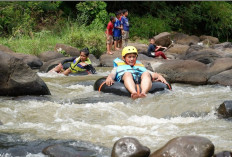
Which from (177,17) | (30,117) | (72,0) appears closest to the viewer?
(30,117)

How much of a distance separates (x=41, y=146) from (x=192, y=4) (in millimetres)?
20055

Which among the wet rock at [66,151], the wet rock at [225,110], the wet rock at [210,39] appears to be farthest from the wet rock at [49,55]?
the wet rock at [210,39]

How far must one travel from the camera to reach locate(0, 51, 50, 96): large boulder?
714 centimetres

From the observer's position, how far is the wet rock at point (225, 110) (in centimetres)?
603

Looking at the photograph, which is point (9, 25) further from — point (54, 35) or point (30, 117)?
point (30, 117)

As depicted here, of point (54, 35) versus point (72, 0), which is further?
point (72, 0)

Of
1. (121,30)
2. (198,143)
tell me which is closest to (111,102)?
(198,143)

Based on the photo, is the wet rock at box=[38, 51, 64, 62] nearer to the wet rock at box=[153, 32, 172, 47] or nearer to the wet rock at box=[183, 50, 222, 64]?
the wet rock at box=[183, 50, 222, 64]

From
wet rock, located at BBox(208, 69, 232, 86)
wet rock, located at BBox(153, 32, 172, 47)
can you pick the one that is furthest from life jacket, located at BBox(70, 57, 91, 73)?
wet rock, located at BBox(153, 32, 172, 47)

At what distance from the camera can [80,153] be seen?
430 centimetres

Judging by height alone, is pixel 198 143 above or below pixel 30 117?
above

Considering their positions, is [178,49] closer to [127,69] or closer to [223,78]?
[223,78]

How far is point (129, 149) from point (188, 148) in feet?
1.75

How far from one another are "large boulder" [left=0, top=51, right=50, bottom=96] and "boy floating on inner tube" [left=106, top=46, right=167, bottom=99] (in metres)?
1.34
